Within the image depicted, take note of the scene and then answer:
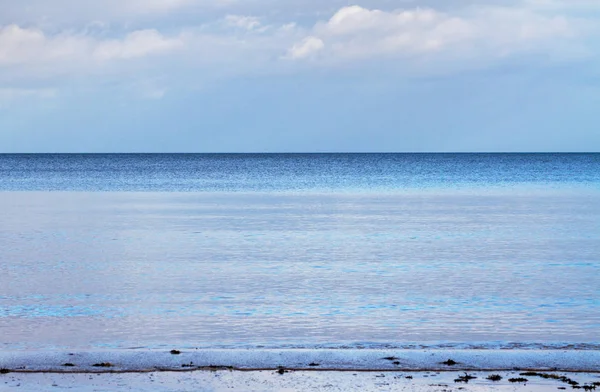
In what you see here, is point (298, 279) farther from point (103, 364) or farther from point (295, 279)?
point (103, 364)

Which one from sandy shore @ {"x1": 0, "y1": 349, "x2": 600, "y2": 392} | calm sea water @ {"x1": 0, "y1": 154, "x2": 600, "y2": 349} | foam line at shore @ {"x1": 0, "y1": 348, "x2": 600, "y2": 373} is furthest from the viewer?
calm sea water @ {"x1": 0, "y1": 154, "x2": 600, "y2": 349}

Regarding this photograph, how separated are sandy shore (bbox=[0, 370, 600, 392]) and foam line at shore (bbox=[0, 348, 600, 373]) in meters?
0.35

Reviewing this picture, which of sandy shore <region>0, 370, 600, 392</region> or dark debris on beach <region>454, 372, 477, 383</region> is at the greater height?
dark debris on beach <region>454, 372, 477, 383</region>

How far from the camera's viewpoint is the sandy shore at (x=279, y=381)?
39.0 ft

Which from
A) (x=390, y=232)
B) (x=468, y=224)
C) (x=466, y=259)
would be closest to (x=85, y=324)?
(x=466, y=259)

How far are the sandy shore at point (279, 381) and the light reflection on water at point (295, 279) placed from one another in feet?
8.05

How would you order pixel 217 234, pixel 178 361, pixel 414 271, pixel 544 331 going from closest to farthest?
pixel 178 361 < pixel 544 331 < pixel 414 271 < pixel 217 234

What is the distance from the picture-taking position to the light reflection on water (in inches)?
635

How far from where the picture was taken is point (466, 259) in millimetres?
26547

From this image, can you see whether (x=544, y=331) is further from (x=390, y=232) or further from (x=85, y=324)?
(x=390, y=232)

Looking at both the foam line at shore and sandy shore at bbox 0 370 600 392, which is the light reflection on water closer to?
the foam line at shore

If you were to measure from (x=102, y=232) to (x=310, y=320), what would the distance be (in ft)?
63.4

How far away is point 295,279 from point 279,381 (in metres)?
9.86

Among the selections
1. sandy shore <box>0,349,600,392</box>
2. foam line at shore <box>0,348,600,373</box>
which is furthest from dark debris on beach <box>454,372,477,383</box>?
foam line at shore <box>0,348,600,373</box>
